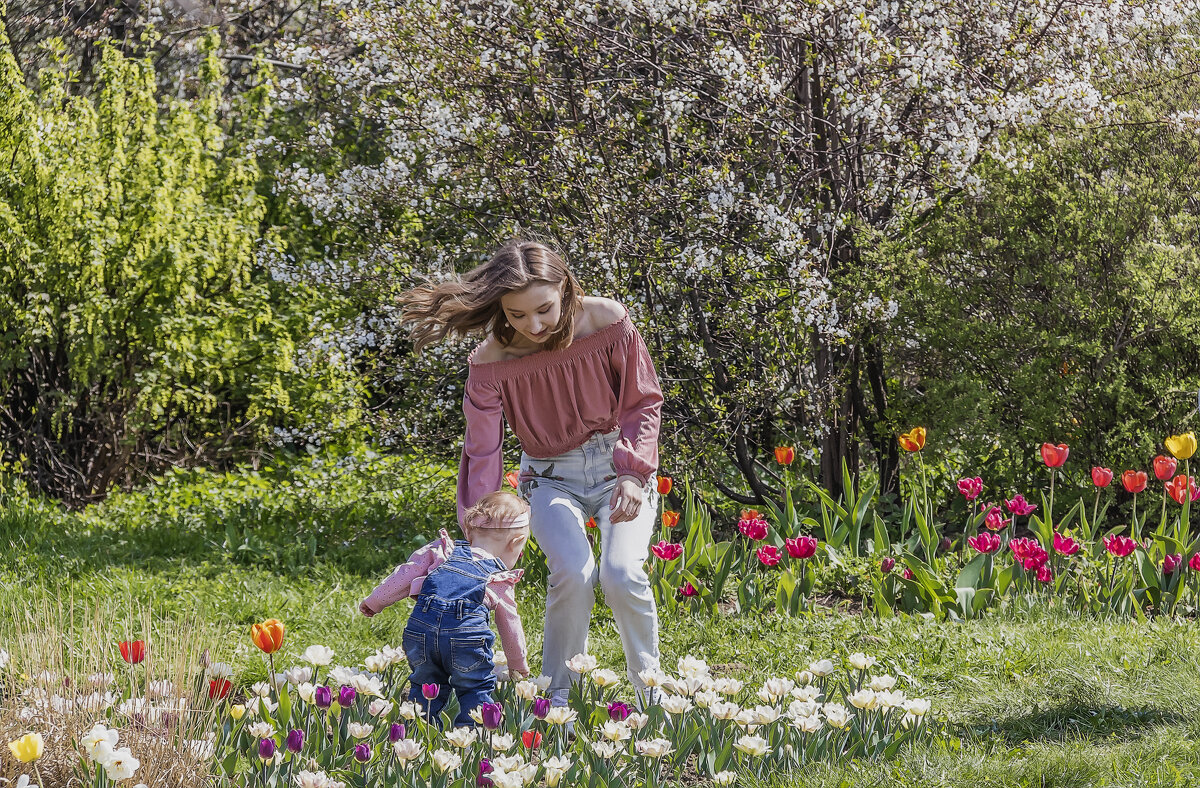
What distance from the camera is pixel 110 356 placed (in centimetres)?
694

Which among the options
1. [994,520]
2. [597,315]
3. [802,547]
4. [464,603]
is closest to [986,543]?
[994,520]

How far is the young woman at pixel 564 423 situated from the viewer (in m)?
3.18

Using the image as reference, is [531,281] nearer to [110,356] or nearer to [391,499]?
[391,499]

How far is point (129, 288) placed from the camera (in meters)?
6.80

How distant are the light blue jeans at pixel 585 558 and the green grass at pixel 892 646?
645 mm

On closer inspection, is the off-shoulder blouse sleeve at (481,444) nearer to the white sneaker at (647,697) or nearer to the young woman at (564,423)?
the young woman at (564,423)

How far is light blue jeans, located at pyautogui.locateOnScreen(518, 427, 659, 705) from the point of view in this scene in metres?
3.16

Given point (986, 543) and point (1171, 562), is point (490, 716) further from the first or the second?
point (1171, 562)

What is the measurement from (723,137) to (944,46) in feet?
3.43

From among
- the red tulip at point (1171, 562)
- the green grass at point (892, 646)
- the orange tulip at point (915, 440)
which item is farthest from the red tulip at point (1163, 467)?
the orange tulip at point (915, 440)

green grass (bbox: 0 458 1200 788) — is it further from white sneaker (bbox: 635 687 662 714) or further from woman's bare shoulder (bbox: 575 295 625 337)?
woman's bare shoulder (bbox: 575 295 625 337)

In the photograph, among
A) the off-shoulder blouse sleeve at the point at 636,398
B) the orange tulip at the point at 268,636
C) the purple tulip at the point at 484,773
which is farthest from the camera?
the off-shoulder blouse sleeve at the point at 636,398

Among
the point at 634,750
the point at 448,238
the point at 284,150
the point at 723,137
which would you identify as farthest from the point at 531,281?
the point at 284,150

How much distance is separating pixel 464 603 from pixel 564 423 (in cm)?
66
